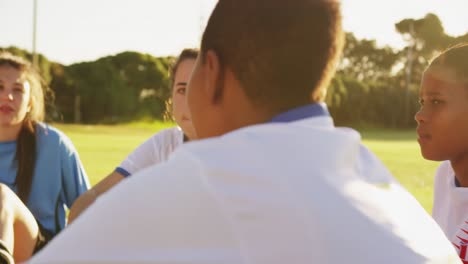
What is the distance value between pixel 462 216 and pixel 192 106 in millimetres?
1780

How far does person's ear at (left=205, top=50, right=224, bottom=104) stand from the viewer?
1.31 meters

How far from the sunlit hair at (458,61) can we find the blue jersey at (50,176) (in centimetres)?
239

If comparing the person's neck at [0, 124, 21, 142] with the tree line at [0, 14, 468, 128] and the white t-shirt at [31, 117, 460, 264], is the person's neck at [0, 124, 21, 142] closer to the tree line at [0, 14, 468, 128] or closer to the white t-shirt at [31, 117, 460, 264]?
the white t-shirt at [31, 117, 460, 264]

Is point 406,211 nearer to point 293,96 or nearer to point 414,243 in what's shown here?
point 414,243

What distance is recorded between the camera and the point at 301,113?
125 cm

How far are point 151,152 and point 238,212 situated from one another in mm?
2745

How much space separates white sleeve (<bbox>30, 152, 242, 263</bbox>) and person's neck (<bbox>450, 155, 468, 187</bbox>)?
212 centimetres

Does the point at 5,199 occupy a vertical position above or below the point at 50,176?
above

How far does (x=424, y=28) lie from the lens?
68812mm

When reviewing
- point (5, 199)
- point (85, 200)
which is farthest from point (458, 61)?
point (5, 199)

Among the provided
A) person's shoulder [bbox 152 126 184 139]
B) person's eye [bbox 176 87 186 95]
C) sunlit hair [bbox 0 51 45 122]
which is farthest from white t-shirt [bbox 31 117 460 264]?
sunlit hair [bbox 0 51 45 122]

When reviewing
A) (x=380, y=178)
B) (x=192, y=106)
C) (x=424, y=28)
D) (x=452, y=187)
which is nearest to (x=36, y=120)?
(x=452, y=187)

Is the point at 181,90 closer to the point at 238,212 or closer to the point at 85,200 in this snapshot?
the point at 85,200

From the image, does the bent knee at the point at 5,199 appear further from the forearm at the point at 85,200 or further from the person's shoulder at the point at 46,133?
the person's shoulder at the point at 46,133
